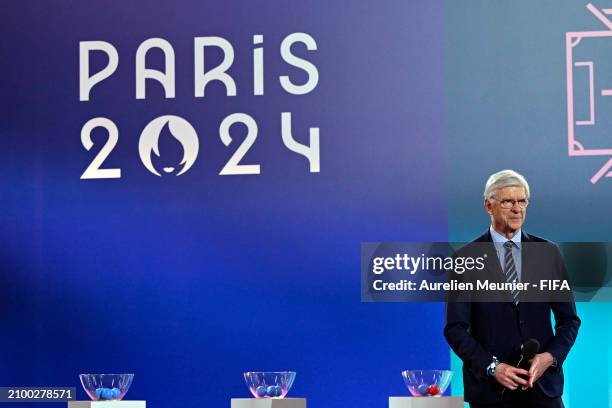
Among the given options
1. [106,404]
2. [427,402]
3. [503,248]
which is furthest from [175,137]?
[427,402]

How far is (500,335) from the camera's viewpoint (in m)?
4.72

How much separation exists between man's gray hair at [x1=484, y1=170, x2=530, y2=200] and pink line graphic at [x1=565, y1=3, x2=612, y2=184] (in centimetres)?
28

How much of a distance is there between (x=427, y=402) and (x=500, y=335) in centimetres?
43

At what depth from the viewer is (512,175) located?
5.11 meters

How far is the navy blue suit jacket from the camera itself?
15.3 feet

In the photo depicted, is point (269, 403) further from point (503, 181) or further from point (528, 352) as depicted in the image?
point (503, 181)

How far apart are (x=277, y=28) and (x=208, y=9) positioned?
0.37m

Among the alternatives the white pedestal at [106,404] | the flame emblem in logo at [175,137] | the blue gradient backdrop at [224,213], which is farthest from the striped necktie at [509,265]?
the white pedestal at [106,404]

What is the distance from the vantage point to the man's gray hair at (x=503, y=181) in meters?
5.05

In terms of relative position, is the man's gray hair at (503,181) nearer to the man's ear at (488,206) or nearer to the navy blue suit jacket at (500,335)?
the man's ear at (488,206)

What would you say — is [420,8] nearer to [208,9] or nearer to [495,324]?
[208,9]

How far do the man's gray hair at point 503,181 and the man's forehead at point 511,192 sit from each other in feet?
0.05

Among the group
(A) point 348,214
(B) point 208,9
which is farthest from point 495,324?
(B) point 208,9

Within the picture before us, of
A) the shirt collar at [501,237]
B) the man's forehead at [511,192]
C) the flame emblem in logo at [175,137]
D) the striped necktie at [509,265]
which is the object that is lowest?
the striped necktie at [509,265]
